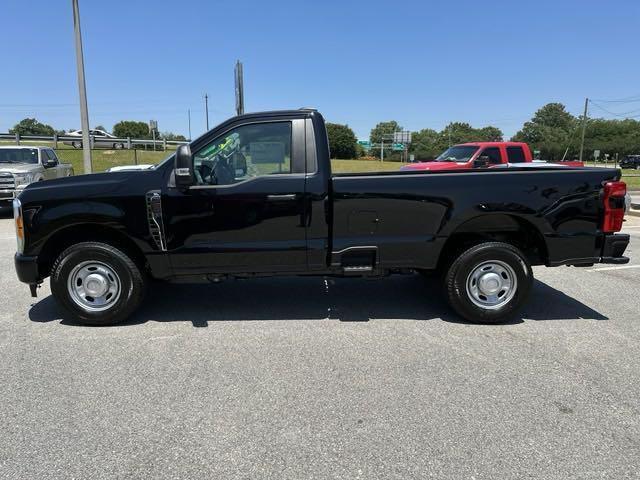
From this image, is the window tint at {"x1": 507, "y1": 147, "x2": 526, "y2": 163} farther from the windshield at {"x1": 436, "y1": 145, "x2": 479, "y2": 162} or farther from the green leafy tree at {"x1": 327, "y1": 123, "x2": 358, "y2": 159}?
the green leafy tree at {"x1": 327, "y1": 123, "x2": 358, "y2": 159}

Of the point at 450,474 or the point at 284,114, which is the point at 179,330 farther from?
the point at 450,474

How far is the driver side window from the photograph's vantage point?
4418mm

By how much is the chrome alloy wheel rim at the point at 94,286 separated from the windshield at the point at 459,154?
12691mm

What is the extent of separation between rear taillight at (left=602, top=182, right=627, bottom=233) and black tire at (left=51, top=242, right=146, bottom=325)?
14.5ft

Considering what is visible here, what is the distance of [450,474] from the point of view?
2451mm

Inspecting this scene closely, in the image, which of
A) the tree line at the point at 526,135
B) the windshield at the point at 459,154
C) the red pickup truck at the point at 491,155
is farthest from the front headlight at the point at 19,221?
the tree line at the point at 526,135

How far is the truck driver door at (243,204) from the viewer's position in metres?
4.35

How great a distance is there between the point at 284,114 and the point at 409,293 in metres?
2.59

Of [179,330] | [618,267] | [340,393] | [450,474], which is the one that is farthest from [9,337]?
[618,267]

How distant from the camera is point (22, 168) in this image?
12.9m

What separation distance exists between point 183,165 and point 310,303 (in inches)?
81.3

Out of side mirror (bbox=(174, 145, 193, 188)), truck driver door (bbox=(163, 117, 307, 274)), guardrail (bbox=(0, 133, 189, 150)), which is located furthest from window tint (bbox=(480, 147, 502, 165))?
guardrail (bbox=(0, 133, 189, 150))

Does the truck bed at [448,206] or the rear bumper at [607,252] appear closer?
the truck bed at [448,206]

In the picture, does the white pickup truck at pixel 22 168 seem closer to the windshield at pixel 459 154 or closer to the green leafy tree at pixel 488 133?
the windshield at pixel 459 154
